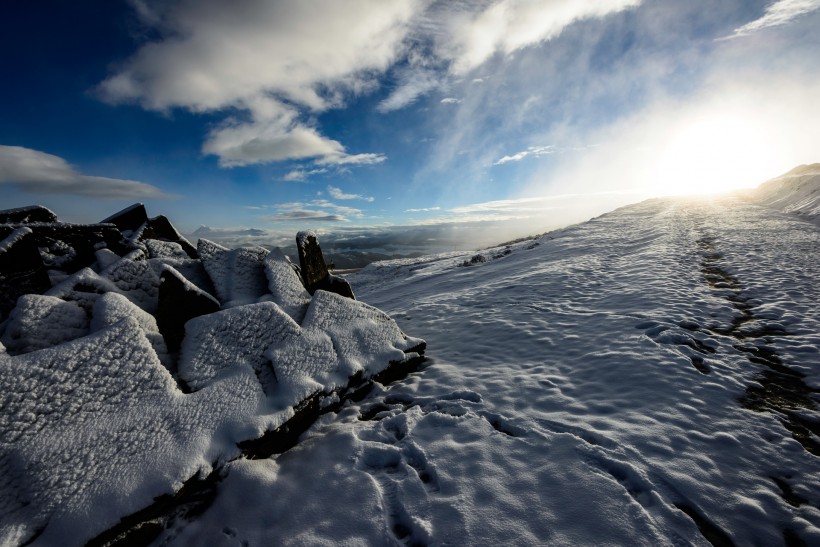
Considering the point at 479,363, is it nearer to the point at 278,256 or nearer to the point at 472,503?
the point at 472,503

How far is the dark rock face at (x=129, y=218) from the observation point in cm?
858

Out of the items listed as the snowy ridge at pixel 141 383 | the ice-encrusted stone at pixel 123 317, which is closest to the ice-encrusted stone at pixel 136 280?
the snowy ridge at pixel 141 383

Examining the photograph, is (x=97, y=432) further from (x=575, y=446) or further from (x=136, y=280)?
(x=575, y=446)

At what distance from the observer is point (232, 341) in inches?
204

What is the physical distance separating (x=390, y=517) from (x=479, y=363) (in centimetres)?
412

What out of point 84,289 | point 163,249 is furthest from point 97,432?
point 163,249

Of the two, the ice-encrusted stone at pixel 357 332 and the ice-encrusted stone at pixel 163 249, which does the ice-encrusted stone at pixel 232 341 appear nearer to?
the ice-encrusted stone at pixel 357 332

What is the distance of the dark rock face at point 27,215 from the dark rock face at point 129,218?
4.72ft

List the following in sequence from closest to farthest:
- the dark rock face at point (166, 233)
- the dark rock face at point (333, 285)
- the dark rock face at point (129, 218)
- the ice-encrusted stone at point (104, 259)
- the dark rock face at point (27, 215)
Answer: the ice-encrusted stone at point (104, 259), the dark rock face at point (27, 215), the dark rock face at point (333, 285), the dark rock face at point (166, 233), the dark rock face at point (129, 218)

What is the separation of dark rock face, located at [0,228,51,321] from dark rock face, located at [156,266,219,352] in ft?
6.25

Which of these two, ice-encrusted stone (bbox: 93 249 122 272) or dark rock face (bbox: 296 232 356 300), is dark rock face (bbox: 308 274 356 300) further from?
ice-encrusted stone (bbox: 93 249 122 272)

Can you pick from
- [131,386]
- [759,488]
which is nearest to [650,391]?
[759,488]

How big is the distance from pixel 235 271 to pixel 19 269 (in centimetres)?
310

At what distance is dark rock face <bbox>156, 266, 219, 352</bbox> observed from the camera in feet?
17.7
